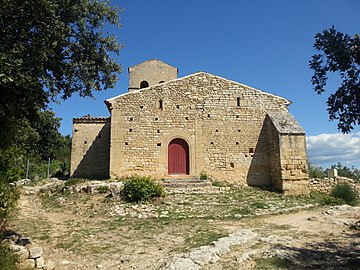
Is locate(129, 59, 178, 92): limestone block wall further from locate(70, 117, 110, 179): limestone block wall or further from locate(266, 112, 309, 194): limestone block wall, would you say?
locate(266, 112, 309, 194): limestone block wall

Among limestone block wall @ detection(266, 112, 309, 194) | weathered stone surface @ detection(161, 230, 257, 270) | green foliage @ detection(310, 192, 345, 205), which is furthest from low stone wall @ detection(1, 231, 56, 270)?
limestone block wall @ detection(266, 112, 309, 194)

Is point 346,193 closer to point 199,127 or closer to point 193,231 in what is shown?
point 199,127

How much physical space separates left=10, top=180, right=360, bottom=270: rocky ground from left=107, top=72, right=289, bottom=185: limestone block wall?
280 cm

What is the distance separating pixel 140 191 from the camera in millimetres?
12523

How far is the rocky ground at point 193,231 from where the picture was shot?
6254 mm

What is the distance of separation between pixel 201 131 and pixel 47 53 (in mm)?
11542

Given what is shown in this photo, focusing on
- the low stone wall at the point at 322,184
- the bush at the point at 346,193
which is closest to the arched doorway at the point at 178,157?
the low stone wall at the point at 322,184

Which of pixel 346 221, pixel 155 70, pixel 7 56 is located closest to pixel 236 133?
pixel 346 221

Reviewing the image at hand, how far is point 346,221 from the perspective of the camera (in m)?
9.76

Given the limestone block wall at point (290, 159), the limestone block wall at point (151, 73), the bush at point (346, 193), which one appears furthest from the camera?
the limestone block wall at point (151, 73)

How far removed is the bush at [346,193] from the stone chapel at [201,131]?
2.57 meters

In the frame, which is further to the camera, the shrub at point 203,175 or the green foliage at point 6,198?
the shrub at point 203,175

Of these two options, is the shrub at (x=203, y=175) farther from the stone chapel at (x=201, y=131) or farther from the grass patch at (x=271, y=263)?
the grass patch at (x=271, y=263)

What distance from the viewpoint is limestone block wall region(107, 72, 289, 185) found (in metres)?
17.1
